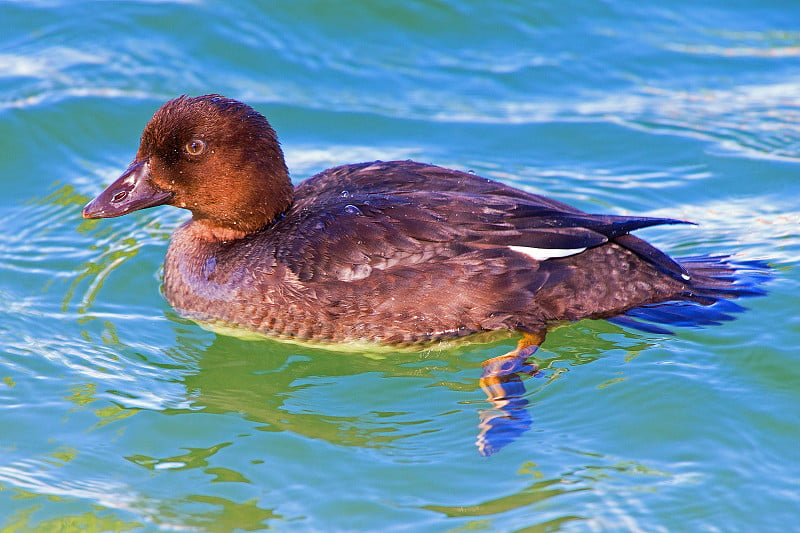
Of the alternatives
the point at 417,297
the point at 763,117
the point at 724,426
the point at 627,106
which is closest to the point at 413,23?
the point at 627,106

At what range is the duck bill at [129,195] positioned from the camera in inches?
227

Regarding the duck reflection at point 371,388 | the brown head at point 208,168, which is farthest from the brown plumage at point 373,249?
the duck reflection at point 371,388

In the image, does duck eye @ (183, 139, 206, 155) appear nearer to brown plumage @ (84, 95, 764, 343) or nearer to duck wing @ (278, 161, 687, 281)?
brown plumage @ (84, 95, 764, 343)

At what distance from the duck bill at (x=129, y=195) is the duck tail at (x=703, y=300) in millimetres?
2749

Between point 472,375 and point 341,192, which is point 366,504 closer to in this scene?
point 472,375

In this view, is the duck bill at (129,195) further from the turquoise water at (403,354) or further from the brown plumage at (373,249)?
the turquoise water at (403,354)

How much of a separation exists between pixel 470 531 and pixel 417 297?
155 cm

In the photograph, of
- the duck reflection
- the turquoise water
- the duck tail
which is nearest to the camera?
the turquoise water

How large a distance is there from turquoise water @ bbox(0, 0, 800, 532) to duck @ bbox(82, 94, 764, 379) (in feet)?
0.70

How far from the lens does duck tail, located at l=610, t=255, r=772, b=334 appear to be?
5504mm

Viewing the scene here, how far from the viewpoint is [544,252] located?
17.5 feet

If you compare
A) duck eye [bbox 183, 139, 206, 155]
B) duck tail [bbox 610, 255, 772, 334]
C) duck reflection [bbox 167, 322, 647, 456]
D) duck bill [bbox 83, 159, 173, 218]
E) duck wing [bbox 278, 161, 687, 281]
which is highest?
duck eye [bbox 183, 139, 206, 155]

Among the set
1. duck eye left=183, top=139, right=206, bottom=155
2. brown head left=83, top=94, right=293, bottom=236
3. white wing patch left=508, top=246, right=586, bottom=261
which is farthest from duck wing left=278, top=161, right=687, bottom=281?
duck eye left=183, top=139, right=206, bottom=155

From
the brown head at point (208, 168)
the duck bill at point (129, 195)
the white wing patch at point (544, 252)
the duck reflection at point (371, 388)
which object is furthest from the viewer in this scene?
the duck bill at point (129, 195)
